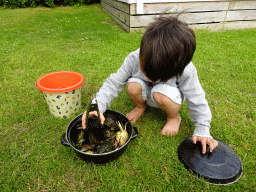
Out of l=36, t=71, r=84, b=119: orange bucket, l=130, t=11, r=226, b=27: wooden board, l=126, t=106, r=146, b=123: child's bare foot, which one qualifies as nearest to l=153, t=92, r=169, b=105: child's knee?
l=126, t=106, r=146, b=123: child's bare foot

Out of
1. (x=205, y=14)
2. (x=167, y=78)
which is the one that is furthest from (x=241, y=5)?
(x=167, y=78)

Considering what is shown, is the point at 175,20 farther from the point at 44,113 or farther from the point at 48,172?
the point at 44,113

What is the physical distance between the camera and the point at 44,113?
190cm

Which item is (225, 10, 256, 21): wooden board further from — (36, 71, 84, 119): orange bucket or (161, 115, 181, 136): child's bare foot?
(36, 71, 84, 119): orange bucket

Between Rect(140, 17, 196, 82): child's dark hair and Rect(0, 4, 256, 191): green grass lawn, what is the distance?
29.8 inches

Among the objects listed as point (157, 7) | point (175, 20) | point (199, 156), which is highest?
point (175, 20)

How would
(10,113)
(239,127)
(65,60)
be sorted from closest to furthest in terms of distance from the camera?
(239,127)
(10,113)
(65,60)

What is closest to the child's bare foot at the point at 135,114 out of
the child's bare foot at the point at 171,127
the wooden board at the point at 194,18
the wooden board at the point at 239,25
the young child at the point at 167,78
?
the young child at the point at 167,78

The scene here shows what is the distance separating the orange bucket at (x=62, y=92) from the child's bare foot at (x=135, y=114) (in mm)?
545

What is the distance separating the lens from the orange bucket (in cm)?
161

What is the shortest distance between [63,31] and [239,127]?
4.58 m

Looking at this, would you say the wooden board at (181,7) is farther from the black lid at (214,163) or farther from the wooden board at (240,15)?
the black lid at (214,163)

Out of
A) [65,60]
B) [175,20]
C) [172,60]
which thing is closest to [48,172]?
[172,60]

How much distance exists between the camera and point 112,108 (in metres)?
2.03
